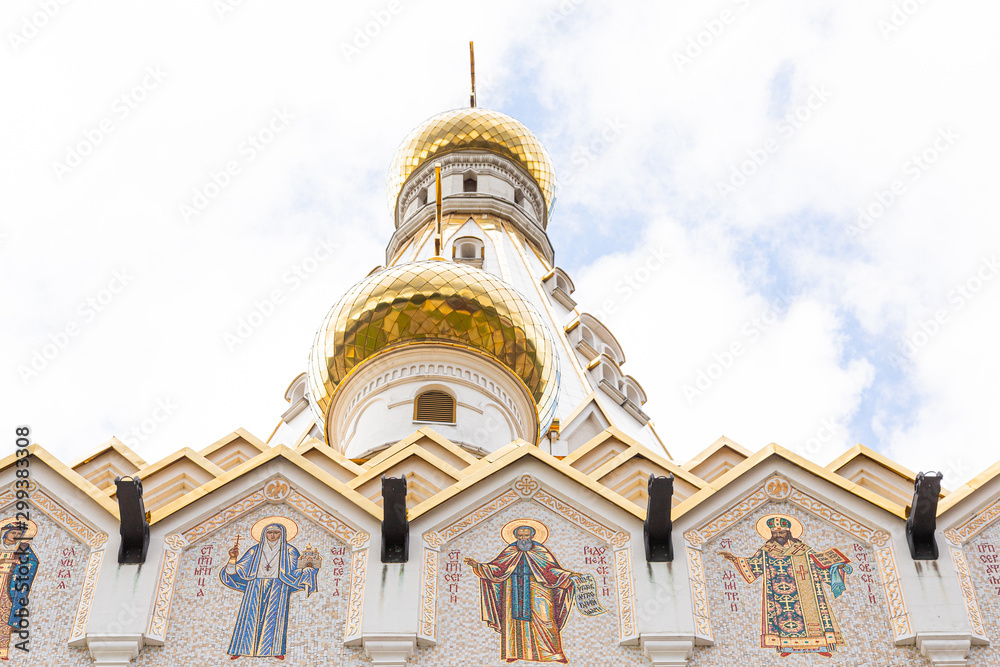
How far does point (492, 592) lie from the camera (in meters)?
6.96

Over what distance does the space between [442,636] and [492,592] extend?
1.36 ft

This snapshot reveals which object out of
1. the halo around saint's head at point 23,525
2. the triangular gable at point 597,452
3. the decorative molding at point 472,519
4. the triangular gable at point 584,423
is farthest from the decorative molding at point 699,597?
the triangular gable at point 584,423

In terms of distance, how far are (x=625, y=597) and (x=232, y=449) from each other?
179 inches

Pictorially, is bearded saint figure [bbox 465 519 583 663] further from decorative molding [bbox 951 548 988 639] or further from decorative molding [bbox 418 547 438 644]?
decorative molding [bbox 951 548 988 639]

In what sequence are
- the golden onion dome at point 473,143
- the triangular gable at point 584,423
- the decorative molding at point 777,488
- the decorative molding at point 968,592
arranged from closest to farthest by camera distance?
the decorative molding at point 968,592 → the decorative molding at point 777,488 → the triangular gable at point 584,423 → the golden onion dome at point 473,143

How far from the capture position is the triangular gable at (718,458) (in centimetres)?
1029

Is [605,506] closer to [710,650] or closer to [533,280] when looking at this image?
[710,650]

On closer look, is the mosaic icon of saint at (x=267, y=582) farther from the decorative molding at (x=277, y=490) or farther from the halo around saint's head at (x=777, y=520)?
the halo around saint's head at (x=777, y=520)

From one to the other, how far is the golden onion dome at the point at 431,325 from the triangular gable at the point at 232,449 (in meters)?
2.64

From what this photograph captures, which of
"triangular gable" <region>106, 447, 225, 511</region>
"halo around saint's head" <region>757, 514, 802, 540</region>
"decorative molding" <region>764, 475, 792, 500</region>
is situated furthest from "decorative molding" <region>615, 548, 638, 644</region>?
"triangular gable" <region>106, 447, 225, 511</region>

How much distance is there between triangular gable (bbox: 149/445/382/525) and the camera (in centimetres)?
729

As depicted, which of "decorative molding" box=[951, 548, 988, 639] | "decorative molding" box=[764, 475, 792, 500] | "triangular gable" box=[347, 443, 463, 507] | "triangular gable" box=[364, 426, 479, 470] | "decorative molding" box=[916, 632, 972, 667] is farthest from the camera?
"triangular gable" box=[364, 426, 479, 470]

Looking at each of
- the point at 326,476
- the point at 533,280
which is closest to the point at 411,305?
the point at 326,476

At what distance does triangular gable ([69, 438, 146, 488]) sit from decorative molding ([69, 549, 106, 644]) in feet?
8.83
